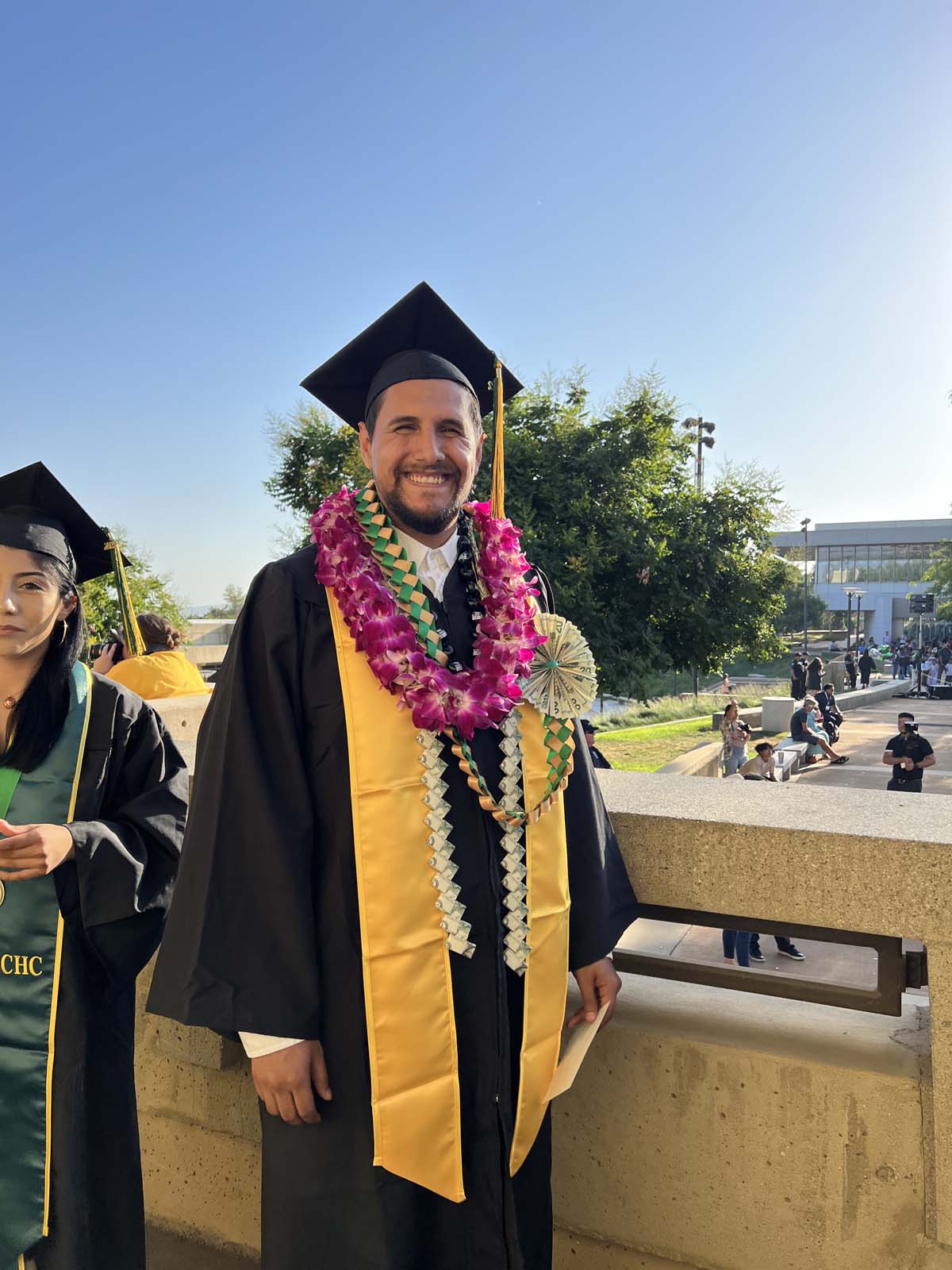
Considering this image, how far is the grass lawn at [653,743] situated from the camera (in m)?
13.5

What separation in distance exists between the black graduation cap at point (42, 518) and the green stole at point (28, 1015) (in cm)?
50

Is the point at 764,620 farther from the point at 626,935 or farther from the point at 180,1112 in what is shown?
the point at 180,1112

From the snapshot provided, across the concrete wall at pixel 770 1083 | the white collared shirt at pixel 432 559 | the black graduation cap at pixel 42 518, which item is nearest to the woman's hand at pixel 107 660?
the black graduation cap at pixel 42 518

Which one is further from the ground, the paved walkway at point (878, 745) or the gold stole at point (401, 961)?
the gold stole at point (401, 961)

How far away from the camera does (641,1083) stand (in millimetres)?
1968

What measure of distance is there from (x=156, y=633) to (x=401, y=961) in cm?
419

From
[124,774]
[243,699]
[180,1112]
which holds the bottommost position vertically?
[180,1112]

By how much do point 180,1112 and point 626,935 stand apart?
4962 mm

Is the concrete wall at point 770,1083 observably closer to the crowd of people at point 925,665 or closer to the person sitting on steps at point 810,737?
the person sitting on steps at point 810,737

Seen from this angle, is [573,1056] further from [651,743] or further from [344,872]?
[651,743]

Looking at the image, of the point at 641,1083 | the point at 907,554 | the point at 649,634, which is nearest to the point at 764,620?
the point at 649,634

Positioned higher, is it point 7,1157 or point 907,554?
point 907,554

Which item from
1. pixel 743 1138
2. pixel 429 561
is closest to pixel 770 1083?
pixel 743 1138

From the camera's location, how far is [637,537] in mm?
14375
